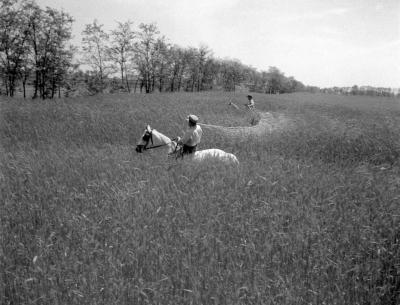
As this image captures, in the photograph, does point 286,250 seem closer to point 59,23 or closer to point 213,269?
point 213,269

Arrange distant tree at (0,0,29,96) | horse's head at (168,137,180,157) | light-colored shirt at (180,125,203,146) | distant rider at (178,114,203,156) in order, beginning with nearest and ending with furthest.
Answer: distant rider at (178,114,203,156) → light-colored shirt at (180,125,203,146) → horse's head at (168,137,180,157) → distant tree at (0,0,29,96)

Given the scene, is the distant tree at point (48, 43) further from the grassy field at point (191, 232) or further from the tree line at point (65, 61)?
the grassy field at point (191, 232)

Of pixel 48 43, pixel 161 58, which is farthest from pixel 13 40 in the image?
pixel 161 58

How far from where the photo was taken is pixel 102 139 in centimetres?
1048

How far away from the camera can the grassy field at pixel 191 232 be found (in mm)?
2748

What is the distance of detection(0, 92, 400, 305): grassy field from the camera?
9.02 ft

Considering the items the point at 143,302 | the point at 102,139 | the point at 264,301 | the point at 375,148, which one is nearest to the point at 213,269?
the point at 264,301

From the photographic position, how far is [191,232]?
3.85 metres

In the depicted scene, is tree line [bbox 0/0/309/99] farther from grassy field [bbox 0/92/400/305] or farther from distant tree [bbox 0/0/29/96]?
grassy field [bbox 0/92/400/305]

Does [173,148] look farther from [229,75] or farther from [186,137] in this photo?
[229,75]

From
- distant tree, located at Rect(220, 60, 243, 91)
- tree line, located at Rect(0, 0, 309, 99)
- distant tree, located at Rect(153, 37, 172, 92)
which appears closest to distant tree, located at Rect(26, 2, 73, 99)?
tree line, located at Rect(0, 0, 309, 99)

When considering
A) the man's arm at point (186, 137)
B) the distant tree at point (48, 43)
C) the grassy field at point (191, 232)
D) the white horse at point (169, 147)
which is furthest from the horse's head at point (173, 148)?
the distant tree at point (48, 43)

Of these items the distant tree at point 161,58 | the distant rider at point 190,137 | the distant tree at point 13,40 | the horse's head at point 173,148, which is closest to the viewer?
the distant rider at point 190,137

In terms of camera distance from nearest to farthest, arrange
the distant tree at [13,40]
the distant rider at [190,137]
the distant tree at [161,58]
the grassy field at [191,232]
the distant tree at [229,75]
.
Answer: the grassy field at [191,232]
the distant rider at [190,137]
the distant tree at [13,40]
the distant tree at [161,58]
the distant tree at [229,75]
